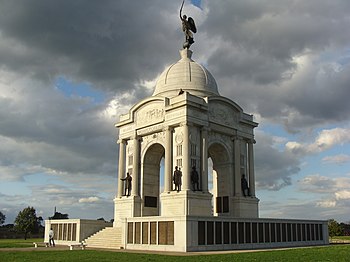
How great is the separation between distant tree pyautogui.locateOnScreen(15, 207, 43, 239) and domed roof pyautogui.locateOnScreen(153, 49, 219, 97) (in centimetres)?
3440

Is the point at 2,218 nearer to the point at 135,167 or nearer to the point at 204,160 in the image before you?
the point at 135,167

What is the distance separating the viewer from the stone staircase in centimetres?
3664

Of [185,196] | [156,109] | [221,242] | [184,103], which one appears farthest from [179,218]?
[156,109]

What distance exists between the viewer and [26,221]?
221 ft

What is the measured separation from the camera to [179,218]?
1224 inches

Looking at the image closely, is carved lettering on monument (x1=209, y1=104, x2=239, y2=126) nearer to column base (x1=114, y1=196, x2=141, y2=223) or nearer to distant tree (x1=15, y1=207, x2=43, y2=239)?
column base (x1=114, y1=196, x2=141, y2=223)

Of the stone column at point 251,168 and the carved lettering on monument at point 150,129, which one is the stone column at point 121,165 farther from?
the stone column at point 251,168

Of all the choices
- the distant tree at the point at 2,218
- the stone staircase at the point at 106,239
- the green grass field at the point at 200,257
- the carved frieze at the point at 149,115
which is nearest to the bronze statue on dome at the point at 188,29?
the carved frieze at the point at 149,115

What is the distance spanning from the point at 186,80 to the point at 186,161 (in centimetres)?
1125

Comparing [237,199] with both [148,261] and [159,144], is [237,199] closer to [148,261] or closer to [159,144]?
[159,144]

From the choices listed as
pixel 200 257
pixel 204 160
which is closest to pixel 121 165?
pixel 204 160

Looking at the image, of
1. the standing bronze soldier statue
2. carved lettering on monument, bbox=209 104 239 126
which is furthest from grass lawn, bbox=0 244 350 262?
carved lettering on monument, bbox=209 104 239 126

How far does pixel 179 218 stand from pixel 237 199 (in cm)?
1424

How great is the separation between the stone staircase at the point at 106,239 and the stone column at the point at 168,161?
6.30 metres
